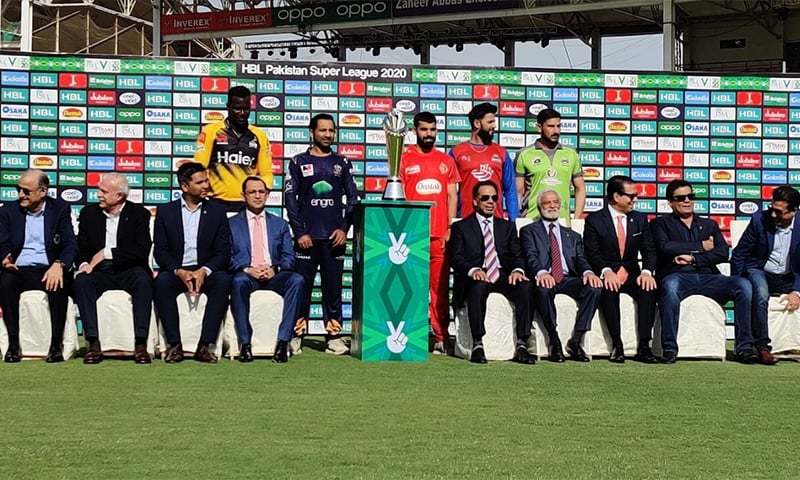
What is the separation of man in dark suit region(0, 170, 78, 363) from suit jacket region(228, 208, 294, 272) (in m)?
1.06

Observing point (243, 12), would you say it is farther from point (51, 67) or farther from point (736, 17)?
point (51, 67)

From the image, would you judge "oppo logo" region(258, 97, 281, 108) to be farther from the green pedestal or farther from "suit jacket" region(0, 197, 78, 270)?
"suit jacket" region(0, 197, 78, 270)

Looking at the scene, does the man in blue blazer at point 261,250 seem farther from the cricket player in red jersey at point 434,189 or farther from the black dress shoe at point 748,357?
the black dress shoe at point 748,357

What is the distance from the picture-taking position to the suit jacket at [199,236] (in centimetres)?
712

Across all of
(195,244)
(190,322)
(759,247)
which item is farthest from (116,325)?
(759,247)

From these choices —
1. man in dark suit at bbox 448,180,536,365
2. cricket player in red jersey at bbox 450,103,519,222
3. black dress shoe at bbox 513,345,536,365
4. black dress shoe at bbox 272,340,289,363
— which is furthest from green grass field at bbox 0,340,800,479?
cricket player in red jersey at bbox 450,103,519,222

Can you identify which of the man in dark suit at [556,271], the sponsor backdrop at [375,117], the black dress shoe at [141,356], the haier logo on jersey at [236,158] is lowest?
the black dress shoe at [141,356]

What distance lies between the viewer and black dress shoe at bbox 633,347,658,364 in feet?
23.9

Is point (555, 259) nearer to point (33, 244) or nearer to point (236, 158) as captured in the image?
point (236, 158)

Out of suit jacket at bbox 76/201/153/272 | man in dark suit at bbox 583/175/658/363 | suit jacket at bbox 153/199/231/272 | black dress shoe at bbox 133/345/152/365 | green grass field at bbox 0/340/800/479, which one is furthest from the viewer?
man in dark suit at bbox 583/175/658/363

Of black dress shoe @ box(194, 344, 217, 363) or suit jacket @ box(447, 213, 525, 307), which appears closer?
black dress shoe @ box(194, 344, 217, 363)

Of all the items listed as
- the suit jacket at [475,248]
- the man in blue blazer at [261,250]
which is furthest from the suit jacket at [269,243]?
the suit jacket at [475,248]

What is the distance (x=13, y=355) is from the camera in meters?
6.77

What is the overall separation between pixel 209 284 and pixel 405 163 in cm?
179
